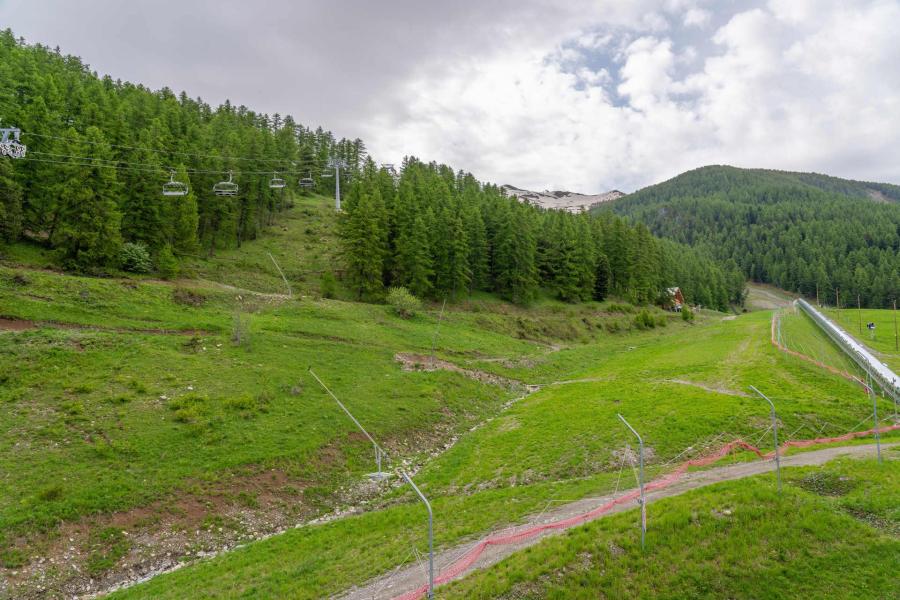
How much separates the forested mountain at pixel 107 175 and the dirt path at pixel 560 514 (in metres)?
42.5

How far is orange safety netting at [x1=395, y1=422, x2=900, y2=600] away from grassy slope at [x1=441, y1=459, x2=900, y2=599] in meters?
0.91

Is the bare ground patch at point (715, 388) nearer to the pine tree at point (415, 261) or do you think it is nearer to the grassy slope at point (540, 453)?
the grassy slope at point (540, 453)

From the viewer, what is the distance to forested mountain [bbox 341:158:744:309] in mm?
56000

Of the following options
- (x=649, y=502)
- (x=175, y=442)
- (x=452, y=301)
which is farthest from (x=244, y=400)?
(x=452, y=301)

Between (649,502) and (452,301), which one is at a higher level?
(452,301)

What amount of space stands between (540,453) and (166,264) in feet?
136

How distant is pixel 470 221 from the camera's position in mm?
66625

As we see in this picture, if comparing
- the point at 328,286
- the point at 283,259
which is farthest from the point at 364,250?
the point at 283,259

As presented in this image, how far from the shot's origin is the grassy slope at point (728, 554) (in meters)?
10.1

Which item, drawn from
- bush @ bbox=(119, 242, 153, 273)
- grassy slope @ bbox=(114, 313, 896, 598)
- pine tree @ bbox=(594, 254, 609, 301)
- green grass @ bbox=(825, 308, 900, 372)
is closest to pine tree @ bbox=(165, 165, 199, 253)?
bush @ bbox=(119, 242, 153, 273)

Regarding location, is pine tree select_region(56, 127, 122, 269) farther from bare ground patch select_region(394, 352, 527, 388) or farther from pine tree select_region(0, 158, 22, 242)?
bare ground patch select_region(394, 352, 527, 388)

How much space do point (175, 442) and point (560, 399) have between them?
23.9m

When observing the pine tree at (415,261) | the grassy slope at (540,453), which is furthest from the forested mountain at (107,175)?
the grassy slope at (540,453)

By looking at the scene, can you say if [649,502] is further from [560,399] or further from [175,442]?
[175,442]
